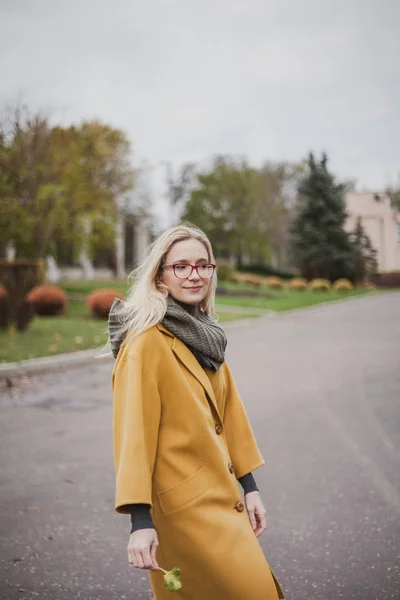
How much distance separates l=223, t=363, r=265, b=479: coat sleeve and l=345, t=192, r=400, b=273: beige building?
2351 inches

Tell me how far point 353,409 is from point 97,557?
448cm

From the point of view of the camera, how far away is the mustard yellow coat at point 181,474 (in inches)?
73.0

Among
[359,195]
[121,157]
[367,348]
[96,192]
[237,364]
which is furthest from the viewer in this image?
[359,195]

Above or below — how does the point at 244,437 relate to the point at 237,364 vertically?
above

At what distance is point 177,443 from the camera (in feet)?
6.36

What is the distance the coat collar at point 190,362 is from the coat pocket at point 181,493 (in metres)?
0.28

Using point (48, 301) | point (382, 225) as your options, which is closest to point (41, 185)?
point (48, 301)

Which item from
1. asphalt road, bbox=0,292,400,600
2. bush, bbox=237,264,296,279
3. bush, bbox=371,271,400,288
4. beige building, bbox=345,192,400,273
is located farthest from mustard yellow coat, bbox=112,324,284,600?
beige building, bbox=345,192,400,273

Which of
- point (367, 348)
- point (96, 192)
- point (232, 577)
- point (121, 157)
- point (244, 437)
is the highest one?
point (121, 157)

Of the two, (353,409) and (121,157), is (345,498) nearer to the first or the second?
(353,409)

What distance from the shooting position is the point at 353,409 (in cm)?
709

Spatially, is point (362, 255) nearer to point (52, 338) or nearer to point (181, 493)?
point (52, 338)

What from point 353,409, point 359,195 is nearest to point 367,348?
point 353,409

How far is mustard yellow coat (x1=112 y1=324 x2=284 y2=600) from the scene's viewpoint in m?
1.85
